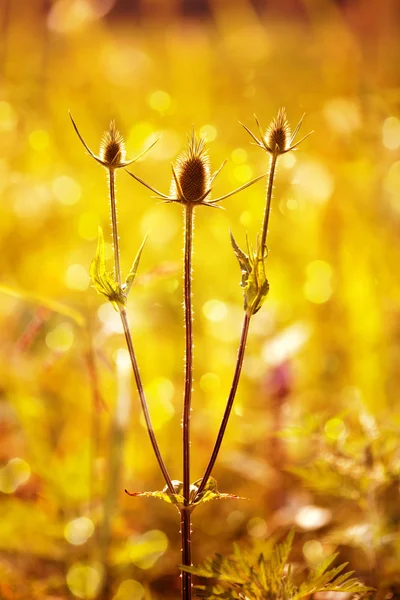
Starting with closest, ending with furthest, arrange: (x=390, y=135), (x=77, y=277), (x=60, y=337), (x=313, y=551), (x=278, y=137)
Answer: (x=278, y=137)
(x=313, y=551)
(x=60, y=337)
(x=77, y=277)
(x=390, y=135)

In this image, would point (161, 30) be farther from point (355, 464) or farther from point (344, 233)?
point (355, 464)

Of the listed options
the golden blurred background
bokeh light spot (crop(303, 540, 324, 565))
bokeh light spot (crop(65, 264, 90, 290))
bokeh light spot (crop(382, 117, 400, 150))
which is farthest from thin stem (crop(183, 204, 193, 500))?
bokeh light spot (crop(382, 117, 400, 150))

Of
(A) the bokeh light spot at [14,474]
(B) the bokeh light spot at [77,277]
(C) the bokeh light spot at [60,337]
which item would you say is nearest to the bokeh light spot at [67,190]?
(B) the bokeh light spot at [77,277]

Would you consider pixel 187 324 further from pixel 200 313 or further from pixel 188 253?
pixel 200 313

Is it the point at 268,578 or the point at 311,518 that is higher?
the point at 311,518

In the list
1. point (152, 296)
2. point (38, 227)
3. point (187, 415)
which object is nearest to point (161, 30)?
point (38, 227)

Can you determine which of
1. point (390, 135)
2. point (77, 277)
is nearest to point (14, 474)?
point (77, 277)

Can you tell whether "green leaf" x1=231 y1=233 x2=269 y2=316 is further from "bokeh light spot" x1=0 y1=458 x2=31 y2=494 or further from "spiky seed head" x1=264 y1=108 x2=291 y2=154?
"bokeh light spot" x1=0 y1=458 x2=31 y2=494

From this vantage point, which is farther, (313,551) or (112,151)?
(313,551)
